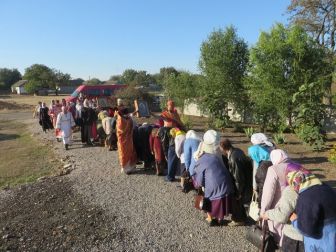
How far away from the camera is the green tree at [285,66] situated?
586 inches

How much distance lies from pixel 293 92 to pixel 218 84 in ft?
19.2

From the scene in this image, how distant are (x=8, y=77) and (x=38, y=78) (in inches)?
1147

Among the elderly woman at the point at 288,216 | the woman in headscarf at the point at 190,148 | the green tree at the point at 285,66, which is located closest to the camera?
the elderly woman at the point at 288,216

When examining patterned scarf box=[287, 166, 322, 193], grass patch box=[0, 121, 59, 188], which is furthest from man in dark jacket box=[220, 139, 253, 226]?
grass patch box=[0, 121, 59, 188]

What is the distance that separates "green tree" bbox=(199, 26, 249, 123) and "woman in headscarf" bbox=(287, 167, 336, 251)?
51.9ft

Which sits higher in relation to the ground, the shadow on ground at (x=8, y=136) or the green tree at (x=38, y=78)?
the green tree at (x=38, y=78)

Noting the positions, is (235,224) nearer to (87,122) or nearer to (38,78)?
(87,122)

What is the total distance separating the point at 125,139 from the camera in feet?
31.4

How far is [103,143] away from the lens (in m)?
14.5

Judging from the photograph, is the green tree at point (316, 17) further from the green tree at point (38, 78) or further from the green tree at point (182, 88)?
the green tree at point (38, 78)

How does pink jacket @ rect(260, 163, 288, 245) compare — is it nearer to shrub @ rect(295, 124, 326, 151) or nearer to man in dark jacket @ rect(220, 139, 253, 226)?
man in dark jacket @ rect(220, 139, 253, 226)

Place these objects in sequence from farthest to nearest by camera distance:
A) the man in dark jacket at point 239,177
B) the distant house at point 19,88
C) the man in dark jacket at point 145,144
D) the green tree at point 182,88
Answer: the distant house at point 19,88 → the green tree at point 182,88 → the man in dark jacket at point 145,144 → the man in dark jacket at point 239,177

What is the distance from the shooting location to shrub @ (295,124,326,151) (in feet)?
39.4

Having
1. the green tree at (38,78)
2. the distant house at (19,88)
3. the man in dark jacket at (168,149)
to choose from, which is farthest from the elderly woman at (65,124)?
the distant house at (19,88)
